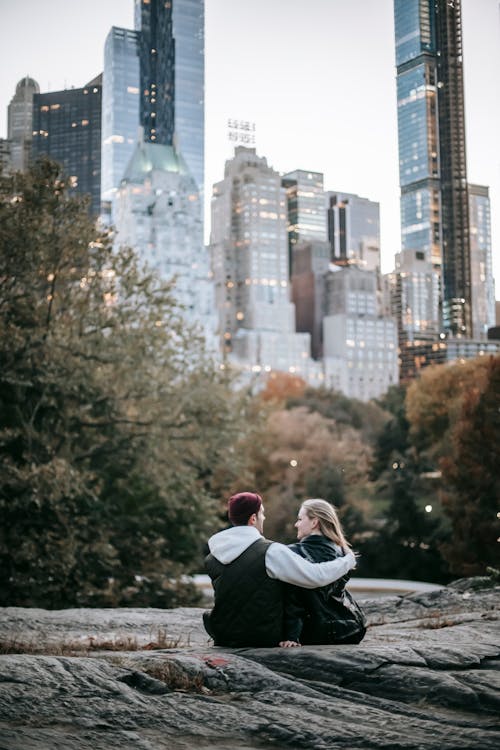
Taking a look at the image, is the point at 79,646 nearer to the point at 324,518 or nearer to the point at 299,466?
the point at 324,518

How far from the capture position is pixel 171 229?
137 meters

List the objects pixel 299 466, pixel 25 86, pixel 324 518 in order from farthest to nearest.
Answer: pixel 25 86 → pixel 299 466 → pixel 324 518

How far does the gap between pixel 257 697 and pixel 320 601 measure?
44.0 inches

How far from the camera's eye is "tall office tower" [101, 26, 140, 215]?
Result: 175250 mm

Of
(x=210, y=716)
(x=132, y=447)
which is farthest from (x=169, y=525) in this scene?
(x=210, y=716)

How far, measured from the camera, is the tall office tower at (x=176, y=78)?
19162 cm

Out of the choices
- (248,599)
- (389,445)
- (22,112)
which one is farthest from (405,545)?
(22,112)

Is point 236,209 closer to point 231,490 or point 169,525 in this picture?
point 231,490

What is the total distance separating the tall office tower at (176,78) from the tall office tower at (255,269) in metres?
9.48

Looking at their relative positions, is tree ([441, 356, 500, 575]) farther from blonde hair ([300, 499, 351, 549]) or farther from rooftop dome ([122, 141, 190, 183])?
rooftop dome ([122, 141, 190, 183])

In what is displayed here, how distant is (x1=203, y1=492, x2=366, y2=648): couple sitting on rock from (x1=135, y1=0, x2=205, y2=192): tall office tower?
189455mm

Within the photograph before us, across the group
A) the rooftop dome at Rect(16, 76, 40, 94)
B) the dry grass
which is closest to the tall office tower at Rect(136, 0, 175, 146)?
the rooftop dome at Rect(16, 76, 40, 94)

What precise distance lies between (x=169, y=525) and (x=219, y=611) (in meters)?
15.8

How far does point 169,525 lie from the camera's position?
21719mm
